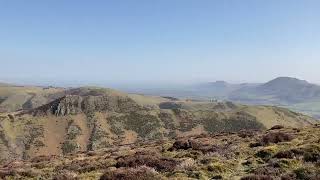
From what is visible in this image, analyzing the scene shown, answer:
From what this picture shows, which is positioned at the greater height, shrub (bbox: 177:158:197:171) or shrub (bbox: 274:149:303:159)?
shrub (bbox: 274:149:303:159)

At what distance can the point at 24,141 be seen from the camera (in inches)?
7003

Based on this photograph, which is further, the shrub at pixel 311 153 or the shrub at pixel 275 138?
the shrub at pixel 275 138

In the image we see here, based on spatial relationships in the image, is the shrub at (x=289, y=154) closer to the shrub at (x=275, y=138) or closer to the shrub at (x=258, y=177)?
the shrub at (x=258, y=177)

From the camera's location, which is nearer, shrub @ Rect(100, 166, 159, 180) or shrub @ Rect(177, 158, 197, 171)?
shrub @ Rect(100, 166, 159, 180)

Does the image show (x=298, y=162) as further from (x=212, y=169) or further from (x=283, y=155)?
(x=212, y=169)

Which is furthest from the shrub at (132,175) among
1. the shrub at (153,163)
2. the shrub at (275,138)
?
the shrub at (275,138)

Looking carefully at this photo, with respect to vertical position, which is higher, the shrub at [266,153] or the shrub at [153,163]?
the shrub at [266,153]

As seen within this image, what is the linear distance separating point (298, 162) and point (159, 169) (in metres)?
6.96

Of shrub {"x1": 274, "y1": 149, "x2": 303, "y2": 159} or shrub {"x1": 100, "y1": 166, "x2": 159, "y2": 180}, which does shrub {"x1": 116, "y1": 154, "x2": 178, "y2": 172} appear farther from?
shrub {"x1": 274, "y1": 149, "x2": 303, "y2": 159}

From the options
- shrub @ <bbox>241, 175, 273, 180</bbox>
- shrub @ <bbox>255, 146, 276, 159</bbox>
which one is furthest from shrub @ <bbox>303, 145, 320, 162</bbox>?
shrub @ <bbox>241, 175, 273, 180</bbox>

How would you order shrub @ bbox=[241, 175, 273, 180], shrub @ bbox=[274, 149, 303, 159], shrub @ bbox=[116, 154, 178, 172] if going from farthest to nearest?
shrub @ bbox=[274, 149, 303, 159]
shrub @ bbox=[116, 154, 178, 172]
shrub @ bbox=[241, 175, 273, 180]

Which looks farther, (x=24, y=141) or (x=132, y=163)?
(x=24, y=141)

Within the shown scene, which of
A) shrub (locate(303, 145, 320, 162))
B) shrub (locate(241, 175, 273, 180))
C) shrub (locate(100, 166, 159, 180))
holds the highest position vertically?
shrub (locate(303, 145, 320, 162))

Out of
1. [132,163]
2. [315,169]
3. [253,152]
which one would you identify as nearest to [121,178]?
[132,163]
